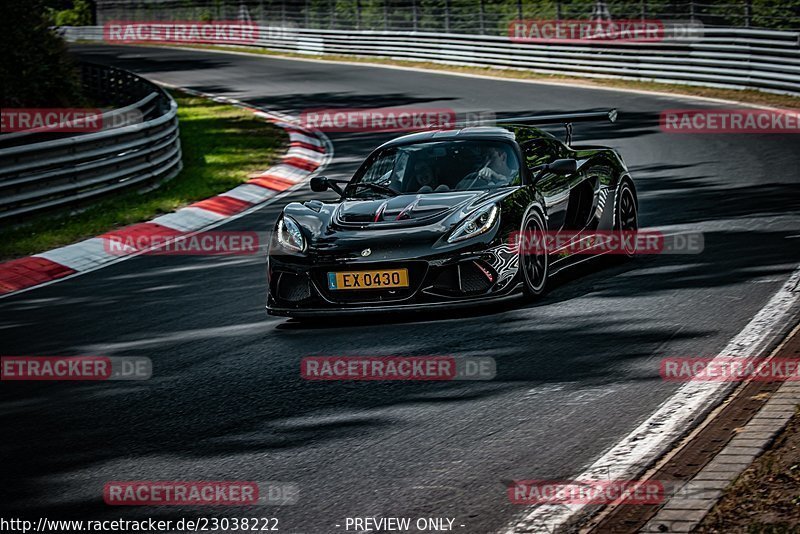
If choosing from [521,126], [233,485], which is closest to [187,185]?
[521,126]

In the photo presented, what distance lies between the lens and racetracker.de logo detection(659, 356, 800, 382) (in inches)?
242

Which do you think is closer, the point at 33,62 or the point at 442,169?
the point at 442,169

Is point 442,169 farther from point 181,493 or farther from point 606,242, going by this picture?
point 181,493

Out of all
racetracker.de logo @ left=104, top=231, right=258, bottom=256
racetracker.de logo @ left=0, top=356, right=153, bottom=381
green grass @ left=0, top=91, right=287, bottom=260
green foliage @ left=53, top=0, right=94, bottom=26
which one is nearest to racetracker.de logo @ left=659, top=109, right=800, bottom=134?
green grass @ left=0, top=91, right=287, bottom=260

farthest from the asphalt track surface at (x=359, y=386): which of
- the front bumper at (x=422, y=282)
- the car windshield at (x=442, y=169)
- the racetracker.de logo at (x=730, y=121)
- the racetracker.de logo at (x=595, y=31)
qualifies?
the racetracker.de logo at (x=595, y=31)

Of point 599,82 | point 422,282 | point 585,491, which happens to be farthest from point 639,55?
point 585,491

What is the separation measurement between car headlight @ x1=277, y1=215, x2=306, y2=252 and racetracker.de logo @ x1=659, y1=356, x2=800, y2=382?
9.22 ft

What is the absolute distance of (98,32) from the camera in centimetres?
6744

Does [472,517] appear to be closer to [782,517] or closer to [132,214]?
[782,517]

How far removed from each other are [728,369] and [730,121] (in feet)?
45.3

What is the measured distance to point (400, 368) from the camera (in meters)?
6.82

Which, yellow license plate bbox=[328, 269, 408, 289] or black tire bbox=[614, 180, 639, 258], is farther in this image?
black tire bbox=[614, 180, 639, 258]

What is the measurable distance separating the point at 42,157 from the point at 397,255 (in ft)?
24.0

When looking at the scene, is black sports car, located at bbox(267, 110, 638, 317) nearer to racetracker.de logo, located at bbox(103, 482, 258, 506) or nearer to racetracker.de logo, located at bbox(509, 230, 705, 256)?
racetracker.de logo, located at bbox(509, 230, 705, 256)
